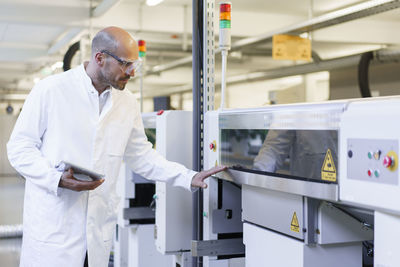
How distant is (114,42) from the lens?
1.95 m

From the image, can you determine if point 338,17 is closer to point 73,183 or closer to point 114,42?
point 114,42

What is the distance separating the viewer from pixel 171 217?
2.48m

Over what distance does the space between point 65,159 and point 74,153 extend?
0.14 feet

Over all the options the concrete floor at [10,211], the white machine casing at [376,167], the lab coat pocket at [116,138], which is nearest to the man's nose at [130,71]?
the lab coat pocket at [116,138]

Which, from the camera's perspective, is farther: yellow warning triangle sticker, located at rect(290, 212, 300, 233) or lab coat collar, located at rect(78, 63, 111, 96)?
lab coat collar, located at rect(78, 63, 111, 96)

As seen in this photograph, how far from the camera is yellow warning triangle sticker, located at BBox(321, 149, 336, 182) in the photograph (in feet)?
4.40

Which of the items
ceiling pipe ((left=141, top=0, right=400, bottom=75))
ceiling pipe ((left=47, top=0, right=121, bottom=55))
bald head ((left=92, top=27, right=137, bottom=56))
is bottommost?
bald head ((left=92, top=27, right=137, bottom=56))

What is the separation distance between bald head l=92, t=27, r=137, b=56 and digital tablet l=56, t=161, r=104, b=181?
48 centimetres

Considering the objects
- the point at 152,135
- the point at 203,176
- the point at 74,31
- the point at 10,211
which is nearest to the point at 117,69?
the point at 203,176

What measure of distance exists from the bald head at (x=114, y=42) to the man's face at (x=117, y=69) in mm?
24

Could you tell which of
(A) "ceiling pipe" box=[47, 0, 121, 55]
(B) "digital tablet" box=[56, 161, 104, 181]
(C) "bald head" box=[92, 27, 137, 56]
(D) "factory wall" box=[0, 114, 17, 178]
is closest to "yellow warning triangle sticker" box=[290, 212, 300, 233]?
(B) "digital tablet" box=[56, 161, 104, 181]

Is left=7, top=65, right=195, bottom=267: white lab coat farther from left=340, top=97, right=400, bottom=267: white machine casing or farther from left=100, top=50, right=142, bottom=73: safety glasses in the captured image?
left=340, top=97, right=400, bottom=267: white machine casing

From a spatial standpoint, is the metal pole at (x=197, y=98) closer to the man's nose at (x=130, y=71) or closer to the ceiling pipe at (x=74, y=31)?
the man's nose at (x=130, y=71)

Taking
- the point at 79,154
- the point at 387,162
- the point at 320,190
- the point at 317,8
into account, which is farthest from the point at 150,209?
the point at 317,8
